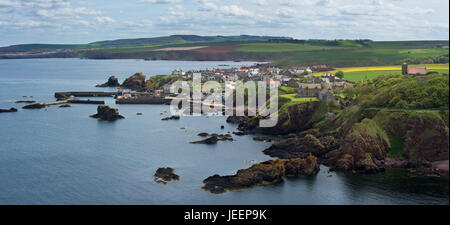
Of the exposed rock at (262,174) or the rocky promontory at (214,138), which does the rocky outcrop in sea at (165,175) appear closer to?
the exposed rock at (262,174)

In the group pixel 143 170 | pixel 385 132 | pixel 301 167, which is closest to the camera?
pixel 301 167

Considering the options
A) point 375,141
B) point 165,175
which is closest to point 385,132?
point 375,141

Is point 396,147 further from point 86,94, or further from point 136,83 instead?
point 136,83

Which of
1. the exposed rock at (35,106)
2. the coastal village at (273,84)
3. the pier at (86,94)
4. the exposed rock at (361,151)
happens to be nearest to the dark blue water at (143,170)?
the exposed rock at (361,151)

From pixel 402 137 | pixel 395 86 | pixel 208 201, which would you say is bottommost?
pixel 208 201

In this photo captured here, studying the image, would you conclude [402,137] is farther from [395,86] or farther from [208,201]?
[208,201]

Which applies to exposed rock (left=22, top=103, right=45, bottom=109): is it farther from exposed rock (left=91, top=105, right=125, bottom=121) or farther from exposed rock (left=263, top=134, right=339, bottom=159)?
exposed rock (left=263, top=134, right=339, bottom=159)
